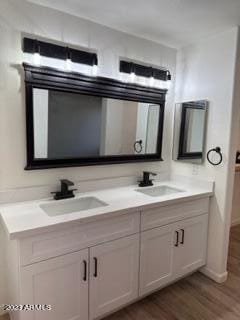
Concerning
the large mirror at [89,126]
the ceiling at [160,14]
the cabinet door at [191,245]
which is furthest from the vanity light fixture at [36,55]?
the cabinet door at [191,245]

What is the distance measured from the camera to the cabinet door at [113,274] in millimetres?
1643

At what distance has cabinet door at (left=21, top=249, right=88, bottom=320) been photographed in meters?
1.39

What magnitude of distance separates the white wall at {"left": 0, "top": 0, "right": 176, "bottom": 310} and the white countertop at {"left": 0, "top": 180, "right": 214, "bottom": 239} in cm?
18

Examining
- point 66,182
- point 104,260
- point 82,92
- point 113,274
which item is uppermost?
point 82,92

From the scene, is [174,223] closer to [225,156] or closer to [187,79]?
[225,156]

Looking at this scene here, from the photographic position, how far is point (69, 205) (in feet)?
6.36

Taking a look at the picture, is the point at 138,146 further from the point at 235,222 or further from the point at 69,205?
the point at 235,222

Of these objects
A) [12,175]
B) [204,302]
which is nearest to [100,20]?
[12,175]

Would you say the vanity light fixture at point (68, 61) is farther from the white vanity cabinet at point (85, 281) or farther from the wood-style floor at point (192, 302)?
the wood-style floor at point (192, 302)

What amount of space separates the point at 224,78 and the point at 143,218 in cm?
146

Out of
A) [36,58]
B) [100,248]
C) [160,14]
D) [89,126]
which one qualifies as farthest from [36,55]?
[100,248]

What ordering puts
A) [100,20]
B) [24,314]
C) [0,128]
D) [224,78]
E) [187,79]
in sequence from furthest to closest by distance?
[187,79] → [224,78] → [100,20] → [0,128] → [24,314]

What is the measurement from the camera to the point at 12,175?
179 centimetres

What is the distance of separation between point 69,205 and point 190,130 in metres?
1.47
